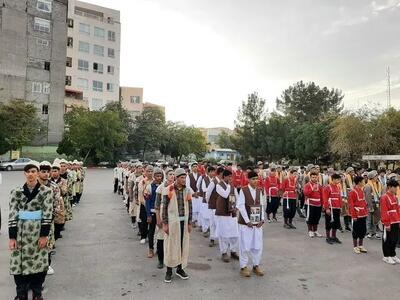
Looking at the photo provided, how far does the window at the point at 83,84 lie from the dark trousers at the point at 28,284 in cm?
5753

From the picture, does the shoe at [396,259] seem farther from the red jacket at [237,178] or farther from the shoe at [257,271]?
the red jacket at [237,178]

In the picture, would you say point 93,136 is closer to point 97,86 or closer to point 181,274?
point 97,86

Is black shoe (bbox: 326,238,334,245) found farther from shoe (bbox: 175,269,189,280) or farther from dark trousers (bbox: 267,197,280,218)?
shoe (bbox: 175,269,189,280)

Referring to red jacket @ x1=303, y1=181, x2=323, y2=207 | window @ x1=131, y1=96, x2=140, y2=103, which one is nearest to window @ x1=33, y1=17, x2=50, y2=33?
window @ x1=131, y1=96, x2=140, y2=103

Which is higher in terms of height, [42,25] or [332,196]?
[42,25]

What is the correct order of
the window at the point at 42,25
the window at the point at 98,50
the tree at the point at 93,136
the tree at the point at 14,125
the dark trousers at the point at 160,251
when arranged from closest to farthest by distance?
→ the dark trousers at the point at 160,251 < the tree at the point at 14,125 < the tree at the point at 93,136 < the window at the point at 42,25 < the window at the point at 98,50

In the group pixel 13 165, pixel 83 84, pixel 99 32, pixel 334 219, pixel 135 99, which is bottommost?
pixel 334 219

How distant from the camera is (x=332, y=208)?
889cm

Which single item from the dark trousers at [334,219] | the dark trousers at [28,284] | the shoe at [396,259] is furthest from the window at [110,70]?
the dark trousers at [28,284]

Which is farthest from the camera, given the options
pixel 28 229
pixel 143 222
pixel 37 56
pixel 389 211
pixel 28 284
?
pixel 37 56

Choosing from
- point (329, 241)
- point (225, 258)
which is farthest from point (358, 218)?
point (225, 258)

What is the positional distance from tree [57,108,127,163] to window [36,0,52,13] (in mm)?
13184

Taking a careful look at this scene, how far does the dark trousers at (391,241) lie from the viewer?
Result: 7082mm

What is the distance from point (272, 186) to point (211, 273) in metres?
6.07
